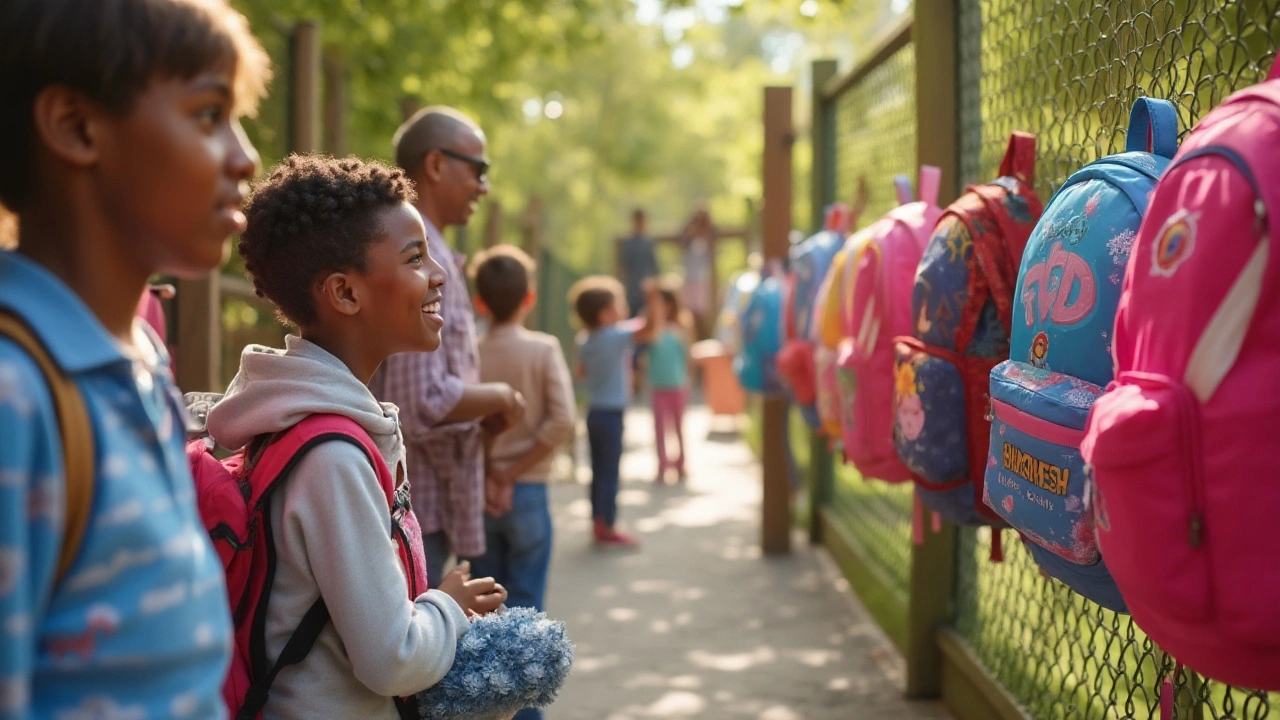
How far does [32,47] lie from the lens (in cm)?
133

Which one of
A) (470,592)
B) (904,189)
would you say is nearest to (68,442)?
(470,592)

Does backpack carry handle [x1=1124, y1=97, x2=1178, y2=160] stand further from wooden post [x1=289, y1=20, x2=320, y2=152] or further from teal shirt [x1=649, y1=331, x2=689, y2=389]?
teal shirt [x1=649, y1=331, x2=689, y2=389]

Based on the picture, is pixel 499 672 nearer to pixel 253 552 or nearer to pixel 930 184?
pixel 253 552

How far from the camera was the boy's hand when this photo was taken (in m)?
2.28

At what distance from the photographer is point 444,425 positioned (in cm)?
376

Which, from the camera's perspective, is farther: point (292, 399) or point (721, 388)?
point (721, 388)

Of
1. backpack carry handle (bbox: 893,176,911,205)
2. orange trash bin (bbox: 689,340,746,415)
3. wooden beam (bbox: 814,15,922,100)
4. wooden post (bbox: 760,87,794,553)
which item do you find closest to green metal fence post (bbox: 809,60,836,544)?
wooden post (bbox: 760,87,794,553)

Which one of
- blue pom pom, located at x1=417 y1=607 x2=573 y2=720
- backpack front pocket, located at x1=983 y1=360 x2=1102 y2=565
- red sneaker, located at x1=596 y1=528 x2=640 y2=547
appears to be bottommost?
red sneaker, located at x1=596 y1=528 x2=640 y2=547

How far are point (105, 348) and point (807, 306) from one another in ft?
15.0

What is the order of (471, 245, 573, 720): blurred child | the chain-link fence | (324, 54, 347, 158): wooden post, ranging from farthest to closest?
(324, 54, 347, 158): wooden post
(471, 245, 573, 720): blurred child
the chain-link fence

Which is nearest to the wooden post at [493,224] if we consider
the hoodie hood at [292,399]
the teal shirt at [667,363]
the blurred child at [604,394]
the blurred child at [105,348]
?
the teal shirt at [667,363]

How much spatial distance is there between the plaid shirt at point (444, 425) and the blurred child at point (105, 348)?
2.16 metres

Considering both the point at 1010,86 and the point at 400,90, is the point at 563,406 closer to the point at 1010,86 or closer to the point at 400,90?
the point at 1010,86

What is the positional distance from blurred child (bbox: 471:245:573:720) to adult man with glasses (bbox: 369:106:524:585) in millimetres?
602
